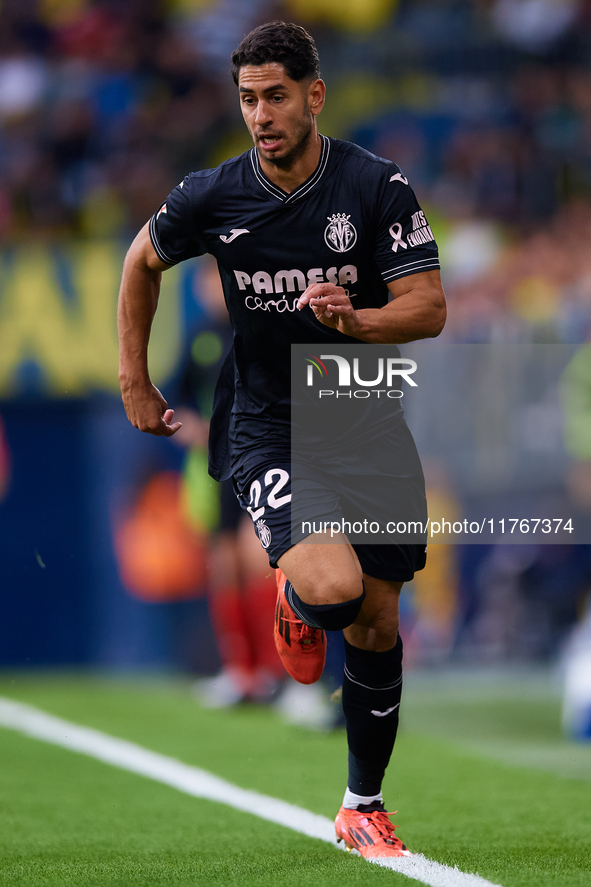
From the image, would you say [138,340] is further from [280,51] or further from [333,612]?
[333,612]

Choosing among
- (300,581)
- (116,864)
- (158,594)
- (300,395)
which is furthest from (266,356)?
(158,594)

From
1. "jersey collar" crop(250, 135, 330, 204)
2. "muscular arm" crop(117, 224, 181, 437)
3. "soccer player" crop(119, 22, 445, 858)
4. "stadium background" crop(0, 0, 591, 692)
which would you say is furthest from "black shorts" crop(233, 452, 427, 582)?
"stadium background" crop(0, 0, 591, 692)

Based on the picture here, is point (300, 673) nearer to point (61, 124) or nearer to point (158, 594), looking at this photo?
point (158, 594)

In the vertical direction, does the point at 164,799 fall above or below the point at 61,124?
below

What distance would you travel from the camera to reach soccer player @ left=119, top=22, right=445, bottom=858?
339 centimetres

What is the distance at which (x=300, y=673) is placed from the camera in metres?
3.73

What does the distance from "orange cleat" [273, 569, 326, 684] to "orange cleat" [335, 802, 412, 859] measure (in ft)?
1.40

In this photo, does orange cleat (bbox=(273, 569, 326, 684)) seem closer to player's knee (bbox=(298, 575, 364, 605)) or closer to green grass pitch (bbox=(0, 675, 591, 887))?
player's knee (bbox=(298, 575, 364, 605))

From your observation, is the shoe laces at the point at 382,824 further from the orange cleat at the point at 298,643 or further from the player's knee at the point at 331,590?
the player's knee at the point at 331,590

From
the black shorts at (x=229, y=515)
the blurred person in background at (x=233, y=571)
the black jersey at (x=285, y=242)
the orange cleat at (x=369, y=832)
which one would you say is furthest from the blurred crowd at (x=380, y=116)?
the orange cleat at (x=369, y=832)

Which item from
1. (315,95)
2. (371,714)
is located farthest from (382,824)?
(315,95)

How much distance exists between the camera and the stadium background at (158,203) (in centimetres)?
880

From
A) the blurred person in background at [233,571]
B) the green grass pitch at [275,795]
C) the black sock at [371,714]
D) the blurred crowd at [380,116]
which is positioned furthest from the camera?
the blurred crowd at [380,116]

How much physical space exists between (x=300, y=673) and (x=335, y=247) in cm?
133
